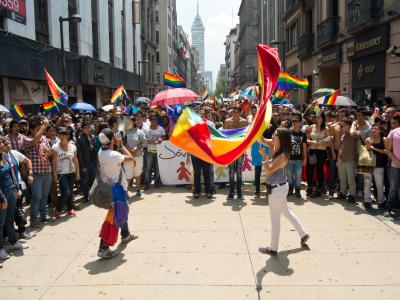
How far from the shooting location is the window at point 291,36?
31625 millimetres

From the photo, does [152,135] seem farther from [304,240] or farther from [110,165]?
[304,240]

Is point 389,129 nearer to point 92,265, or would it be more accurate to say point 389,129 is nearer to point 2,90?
point 92,265

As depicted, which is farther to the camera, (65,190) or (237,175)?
(237,175)

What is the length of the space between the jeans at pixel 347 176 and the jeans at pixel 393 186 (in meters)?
0.93

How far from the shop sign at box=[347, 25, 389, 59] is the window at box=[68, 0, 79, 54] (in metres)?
14.9

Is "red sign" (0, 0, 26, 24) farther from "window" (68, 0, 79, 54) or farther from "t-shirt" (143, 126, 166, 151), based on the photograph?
"t-shirt" (143, 126, 166, 151)

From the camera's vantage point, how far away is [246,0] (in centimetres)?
8369

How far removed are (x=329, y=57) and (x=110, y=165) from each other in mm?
18952

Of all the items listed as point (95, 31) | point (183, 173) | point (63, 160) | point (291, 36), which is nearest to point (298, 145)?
point (183, 173)

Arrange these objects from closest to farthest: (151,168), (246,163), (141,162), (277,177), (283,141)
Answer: (283,141)
(277,177)
(141,162)
(151,168)
(246,163)

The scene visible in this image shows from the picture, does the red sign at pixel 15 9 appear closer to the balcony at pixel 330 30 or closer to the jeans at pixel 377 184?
the jeans at pixel 377 184

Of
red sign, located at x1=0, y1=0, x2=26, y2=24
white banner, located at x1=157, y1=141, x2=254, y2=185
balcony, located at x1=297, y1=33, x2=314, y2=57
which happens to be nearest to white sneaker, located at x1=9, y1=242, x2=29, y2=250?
white banner, located at x1=157, y1=141, x2=254, y2=185

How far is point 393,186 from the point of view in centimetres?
684

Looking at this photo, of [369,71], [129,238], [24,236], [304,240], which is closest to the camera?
[304,240]
